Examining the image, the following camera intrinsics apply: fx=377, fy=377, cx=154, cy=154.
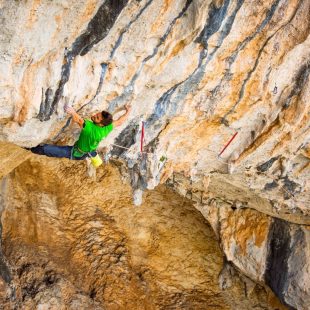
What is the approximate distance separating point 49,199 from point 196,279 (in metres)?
4.53

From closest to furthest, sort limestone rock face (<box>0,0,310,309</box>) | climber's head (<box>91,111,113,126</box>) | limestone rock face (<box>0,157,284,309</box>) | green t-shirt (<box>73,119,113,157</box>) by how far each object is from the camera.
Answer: limestone rock face (<box>0,0,310,309</box>)
climber's head (<box>91,111,113,126</box>)
green t-shirt (<box>73,119,113,157</box>)
limestone rock face (<box>0,157,284,309</box>)

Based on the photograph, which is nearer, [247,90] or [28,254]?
[247,90]

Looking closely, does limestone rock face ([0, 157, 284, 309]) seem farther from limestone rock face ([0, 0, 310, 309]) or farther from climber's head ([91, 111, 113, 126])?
climber's head ([91, 111, 113, 126])

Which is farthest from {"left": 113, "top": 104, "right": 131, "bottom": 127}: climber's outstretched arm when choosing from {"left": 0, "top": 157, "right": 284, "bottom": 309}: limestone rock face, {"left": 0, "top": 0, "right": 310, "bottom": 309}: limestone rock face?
{"left": 0, "top": 157, "right": 284, "bottom": 309}: limestone rock face

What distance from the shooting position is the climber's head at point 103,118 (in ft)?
17.3

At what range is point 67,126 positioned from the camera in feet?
20.9

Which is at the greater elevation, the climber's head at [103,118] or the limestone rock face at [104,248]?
the climber's head at [103,118]

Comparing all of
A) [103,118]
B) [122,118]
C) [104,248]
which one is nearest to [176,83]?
[122,118]

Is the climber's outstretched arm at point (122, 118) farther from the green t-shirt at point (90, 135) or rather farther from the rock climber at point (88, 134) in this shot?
the green t-shirt at point (90, 135)

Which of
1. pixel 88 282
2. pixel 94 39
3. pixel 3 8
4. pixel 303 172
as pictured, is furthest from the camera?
pixel 88 282

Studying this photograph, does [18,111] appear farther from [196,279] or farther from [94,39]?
[196,279]

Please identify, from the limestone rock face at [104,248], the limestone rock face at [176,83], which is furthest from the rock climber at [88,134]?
the limestone rock face at [104,248]

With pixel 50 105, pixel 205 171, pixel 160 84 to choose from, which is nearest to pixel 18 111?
pixel 50 105

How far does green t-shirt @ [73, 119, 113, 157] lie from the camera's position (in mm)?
5438
